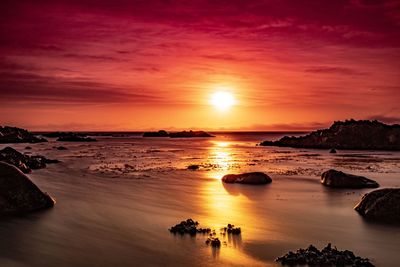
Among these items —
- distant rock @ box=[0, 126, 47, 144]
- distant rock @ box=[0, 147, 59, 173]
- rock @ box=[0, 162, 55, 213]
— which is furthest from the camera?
distant rock @ box=[0, 126, 47, 144]

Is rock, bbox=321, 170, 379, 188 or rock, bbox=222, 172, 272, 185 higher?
rock, bbox=321, 170, 379, 188

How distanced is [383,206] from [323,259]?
802 centimetres

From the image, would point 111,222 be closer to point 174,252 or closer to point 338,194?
point 174,252

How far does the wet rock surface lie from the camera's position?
12039 mm

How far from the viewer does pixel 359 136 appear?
334 ft

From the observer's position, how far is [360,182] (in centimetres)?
2867

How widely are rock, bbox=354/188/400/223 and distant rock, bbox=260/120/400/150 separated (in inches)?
3224

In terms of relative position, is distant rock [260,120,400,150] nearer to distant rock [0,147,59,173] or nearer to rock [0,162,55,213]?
distant rock [0,147,59,173]

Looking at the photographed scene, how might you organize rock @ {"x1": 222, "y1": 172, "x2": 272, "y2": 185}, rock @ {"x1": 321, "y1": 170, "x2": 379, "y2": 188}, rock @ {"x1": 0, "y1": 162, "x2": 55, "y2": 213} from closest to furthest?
1. rock @ {"x1": 0, "y1": 162, "x2": 55, "y2": 213}
2. rock @ {"x1": 321, "y1": 170, "x2": 379, "y2": 188}
3. rock @ {"x1": 222, "y1": 172, "x2": 272, "y2": 185}

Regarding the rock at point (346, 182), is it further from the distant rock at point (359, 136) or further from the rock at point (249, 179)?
the distant rock at point (359, 136)

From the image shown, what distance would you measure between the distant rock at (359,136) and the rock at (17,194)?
89.2 m

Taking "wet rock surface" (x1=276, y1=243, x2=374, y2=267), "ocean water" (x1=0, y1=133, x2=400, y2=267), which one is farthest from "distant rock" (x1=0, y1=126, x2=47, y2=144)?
"wet rock surface" (x1=276, y1=243, x2=374, y2=267)

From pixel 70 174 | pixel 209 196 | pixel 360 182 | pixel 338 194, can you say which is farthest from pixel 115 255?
pixel 70 174

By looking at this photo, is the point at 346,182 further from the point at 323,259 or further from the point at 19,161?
the point at 19,161
